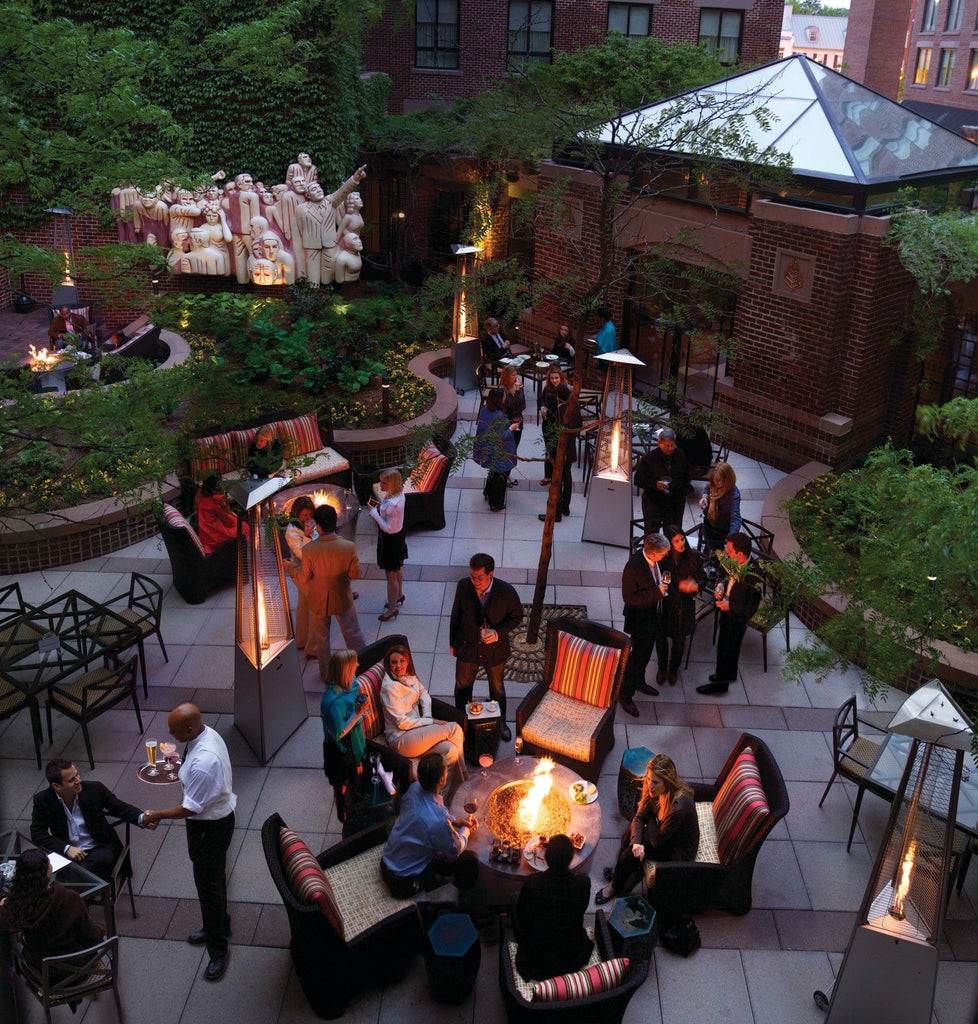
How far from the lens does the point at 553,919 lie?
5246 mm

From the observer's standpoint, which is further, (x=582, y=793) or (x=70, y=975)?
(x=582, y=793)

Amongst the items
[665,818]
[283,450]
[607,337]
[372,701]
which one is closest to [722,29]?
[607,337]

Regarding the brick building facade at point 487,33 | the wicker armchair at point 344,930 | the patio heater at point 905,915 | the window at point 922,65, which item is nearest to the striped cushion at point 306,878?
the wicker armchair at point 344,930

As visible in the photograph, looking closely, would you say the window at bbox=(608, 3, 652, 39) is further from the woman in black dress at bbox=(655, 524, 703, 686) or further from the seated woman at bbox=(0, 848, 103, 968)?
the seated woman at bbox=(0, 848, 103, 968)

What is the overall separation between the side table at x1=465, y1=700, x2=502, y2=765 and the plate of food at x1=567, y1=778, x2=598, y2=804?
3.47 feet

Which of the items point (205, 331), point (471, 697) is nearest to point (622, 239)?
point (205, 331)

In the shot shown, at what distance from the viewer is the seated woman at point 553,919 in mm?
5199

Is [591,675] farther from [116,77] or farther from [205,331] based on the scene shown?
[205,331]

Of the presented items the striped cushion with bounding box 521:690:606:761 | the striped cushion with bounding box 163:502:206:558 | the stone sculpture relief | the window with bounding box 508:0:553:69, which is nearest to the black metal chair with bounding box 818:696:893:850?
the striped cushion with bounding box 521:690:606:761

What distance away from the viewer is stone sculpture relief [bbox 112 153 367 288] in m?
16.7

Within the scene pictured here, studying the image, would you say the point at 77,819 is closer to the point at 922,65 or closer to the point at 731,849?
the point at 731,849

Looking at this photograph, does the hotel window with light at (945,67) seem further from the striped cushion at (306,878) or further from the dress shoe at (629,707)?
the striped cushion at (306,878)

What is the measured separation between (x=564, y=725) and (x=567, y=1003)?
2.76m

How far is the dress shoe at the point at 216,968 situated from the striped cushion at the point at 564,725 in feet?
8.56
